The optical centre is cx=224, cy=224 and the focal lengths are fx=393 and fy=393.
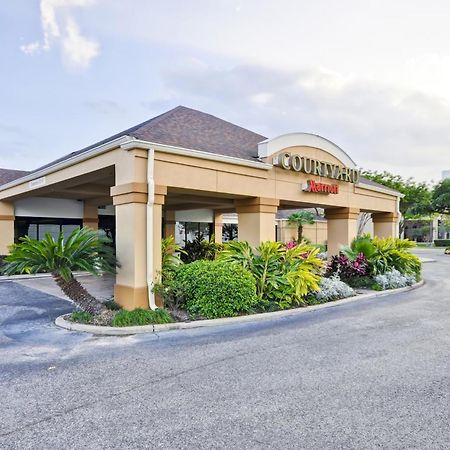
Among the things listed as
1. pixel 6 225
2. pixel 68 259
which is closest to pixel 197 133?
pixel 68 259

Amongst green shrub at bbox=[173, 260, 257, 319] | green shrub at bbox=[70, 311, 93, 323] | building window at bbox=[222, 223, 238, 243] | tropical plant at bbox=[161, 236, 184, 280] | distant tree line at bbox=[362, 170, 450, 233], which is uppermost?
distant tree line at bbox=[362, 170, 450, 233]

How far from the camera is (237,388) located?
17.8 feet

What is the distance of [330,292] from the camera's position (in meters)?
12.4

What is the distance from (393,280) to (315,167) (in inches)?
213

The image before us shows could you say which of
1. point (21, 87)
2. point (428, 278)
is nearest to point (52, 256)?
point (21, 87)

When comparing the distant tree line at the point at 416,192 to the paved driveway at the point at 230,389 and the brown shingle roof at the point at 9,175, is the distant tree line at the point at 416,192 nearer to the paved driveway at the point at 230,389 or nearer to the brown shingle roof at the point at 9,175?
the paved driveway at the point at 230,389

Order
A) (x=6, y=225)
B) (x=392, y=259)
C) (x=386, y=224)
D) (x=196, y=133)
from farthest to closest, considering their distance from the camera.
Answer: (x=386, y=224), (x=6, y=225), (x=392, y=259), (x=196, y=133)

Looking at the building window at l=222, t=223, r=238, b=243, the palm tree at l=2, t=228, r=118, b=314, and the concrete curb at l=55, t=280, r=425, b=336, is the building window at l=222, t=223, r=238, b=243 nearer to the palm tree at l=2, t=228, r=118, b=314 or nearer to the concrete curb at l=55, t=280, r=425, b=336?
the concrete curb at l=55, t=280, r=425, b=336

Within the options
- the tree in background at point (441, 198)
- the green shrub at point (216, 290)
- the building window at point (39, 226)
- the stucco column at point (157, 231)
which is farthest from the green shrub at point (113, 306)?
the tree in background at point (441, 198)

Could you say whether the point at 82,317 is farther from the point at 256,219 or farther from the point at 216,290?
the point at 256,219

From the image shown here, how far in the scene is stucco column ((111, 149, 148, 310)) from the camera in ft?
31.7

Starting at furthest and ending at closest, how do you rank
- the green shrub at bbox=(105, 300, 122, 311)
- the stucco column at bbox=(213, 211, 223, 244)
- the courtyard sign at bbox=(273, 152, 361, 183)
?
the stucco column at bbox=(213, 211, 223, 244), the courtyard sign at bbox=(273, 152, 361, 183), the green shrub at bbox=(105, 300, 122, 311)

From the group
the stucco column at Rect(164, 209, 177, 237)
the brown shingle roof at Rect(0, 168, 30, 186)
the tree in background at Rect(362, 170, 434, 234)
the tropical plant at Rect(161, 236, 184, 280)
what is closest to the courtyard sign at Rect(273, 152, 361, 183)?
the tropical plant at Rect(161, 236, 184, 280)

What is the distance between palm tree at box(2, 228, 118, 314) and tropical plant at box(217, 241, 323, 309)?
355 centimetres
